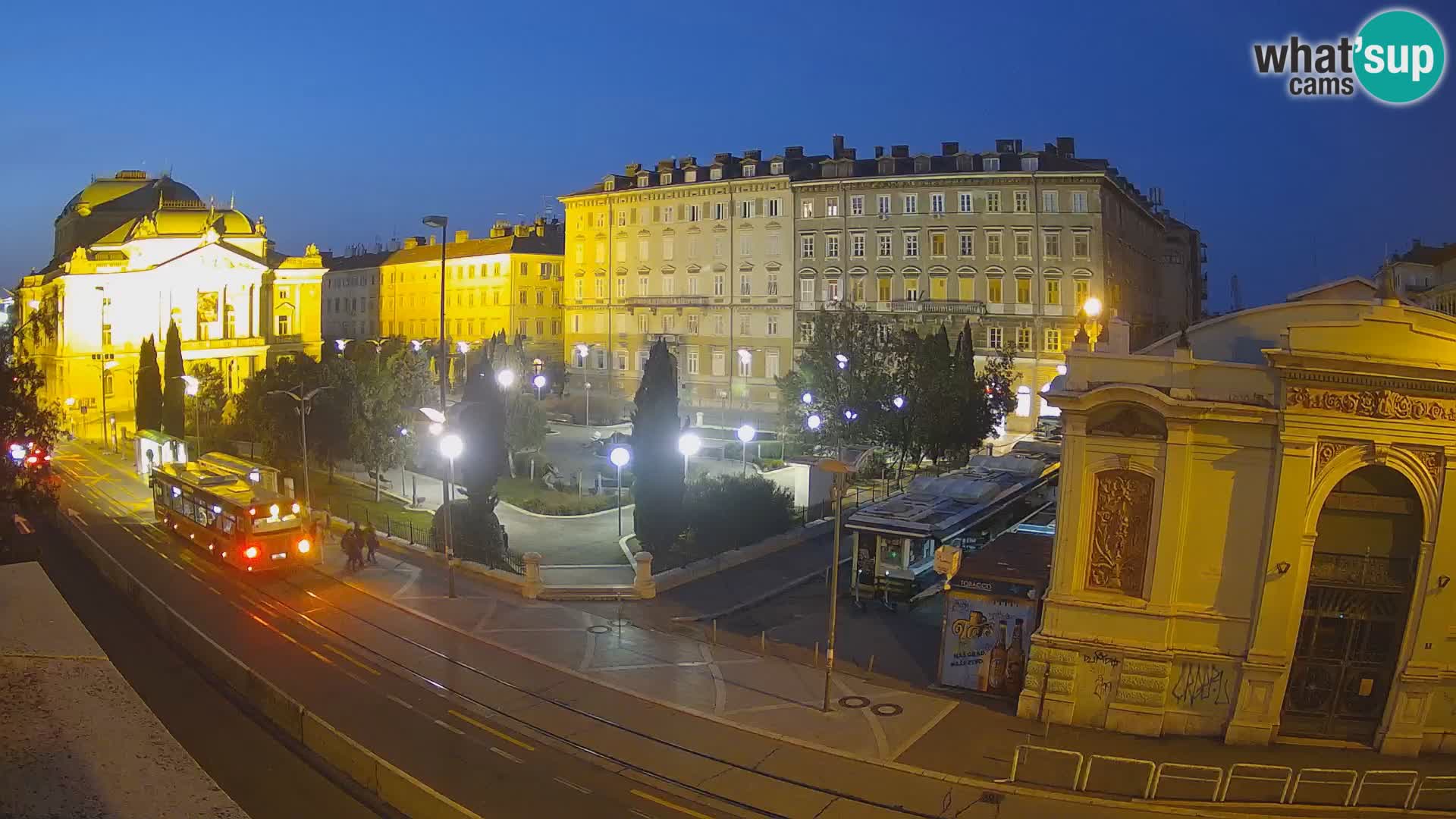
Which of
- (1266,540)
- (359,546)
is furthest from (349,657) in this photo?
(1266,540)

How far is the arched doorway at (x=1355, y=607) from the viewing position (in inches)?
→ 675

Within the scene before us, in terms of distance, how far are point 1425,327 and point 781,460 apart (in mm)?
31736

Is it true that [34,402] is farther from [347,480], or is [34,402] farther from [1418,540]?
[1418,540]

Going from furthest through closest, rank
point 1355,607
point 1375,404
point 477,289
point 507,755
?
point 477,289, point 1355,607, point 507,755, point 1375,404

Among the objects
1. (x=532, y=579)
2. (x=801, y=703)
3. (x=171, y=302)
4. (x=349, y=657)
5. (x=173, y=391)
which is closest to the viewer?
(x=801, y=703)

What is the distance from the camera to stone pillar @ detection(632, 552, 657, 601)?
87.3 feet

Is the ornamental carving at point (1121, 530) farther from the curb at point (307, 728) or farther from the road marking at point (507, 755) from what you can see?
the curb at point (307, 728)

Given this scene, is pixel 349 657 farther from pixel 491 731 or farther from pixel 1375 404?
pixel 1375 404

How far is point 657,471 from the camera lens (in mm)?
31797

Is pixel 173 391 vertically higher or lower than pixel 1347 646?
lower

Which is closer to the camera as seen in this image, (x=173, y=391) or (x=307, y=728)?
(x=307, y=728)

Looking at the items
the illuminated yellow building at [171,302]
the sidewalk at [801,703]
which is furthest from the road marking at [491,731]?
the illuminated yellow building at [171,302]

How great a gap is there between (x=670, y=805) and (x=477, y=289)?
2939 inches

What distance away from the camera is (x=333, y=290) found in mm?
107062
